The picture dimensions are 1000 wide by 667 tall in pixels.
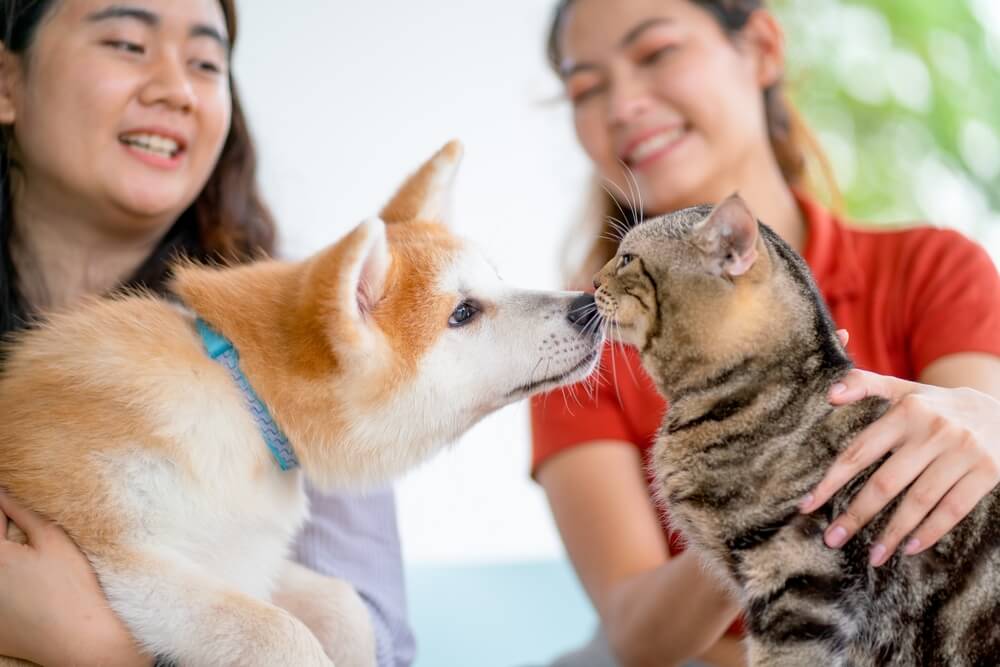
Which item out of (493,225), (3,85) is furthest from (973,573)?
(493,225)

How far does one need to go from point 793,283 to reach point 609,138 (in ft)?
2.41

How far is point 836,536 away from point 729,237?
314 millimetres

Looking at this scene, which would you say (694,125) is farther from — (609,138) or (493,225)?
(493,225)

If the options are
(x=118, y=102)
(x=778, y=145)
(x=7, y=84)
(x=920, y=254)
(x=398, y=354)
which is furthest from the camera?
(x=778, y=145)

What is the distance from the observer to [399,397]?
1151mm

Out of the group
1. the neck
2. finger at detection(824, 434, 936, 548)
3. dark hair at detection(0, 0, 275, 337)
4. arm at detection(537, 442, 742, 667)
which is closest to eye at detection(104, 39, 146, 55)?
dark hair at detection(0, 0, 275, 337)

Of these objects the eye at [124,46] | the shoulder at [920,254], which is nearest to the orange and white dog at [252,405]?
the eye at [124,46]

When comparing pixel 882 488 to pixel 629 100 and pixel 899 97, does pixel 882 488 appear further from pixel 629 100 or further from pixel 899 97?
pixel 899 97

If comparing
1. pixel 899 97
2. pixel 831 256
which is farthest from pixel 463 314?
pixel 899 97

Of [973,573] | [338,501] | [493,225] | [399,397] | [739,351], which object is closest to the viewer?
[973,573]

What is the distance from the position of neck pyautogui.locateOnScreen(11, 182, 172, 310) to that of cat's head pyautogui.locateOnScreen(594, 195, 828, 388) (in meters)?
0.94

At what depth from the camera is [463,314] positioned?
1215 mm

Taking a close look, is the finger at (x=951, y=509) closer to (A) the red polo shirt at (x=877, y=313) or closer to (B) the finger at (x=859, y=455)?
(B) the finger at (x=859, y=455)

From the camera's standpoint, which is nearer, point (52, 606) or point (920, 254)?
point (52, 606)
